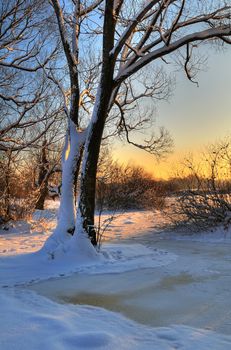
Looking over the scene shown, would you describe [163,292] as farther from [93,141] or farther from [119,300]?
[93,141]

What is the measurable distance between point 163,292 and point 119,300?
0.76 meters

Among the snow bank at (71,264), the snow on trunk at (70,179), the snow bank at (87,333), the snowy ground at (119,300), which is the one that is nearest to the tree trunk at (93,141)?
the snow on trunk at (70,179)

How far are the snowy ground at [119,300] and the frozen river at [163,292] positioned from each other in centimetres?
1

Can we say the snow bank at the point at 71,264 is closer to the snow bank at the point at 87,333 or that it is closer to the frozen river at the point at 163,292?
the frozen river at the point at 163,292

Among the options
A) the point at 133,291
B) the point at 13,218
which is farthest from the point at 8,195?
the point at 133,291

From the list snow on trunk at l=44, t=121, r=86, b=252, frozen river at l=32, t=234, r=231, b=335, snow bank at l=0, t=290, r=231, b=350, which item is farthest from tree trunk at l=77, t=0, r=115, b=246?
snow bank at l=0, t=290, r=231, b=350

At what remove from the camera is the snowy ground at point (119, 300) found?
11.7 feet

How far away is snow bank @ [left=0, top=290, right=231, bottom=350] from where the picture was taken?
3.39m

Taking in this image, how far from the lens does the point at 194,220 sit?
46.9 feet

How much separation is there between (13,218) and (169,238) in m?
6.20

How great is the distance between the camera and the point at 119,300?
5285mm

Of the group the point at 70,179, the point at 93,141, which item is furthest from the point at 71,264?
the point at 93,141

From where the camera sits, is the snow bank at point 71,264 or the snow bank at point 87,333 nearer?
the snow bank at point 87,333

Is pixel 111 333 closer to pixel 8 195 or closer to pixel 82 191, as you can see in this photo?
pixel 82 191
